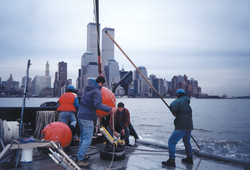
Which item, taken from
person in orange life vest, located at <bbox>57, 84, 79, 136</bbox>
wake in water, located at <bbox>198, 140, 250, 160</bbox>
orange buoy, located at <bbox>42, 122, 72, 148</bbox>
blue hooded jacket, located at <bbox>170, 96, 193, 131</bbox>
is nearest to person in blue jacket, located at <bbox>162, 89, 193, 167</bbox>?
blue hooded jacket, located at <bbox>170, 96, 193, 131</bbox>

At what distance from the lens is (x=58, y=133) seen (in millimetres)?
5852

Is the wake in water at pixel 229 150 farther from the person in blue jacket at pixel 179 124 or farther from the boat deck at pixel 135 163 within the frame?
the person in blue jacket at pixel 179 124

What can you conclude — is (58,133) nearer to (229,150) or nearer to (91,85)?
(91,85)

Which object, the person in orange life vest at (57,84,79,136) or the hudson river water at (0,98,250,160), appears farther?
the hudson river water at (0,98,250,160)

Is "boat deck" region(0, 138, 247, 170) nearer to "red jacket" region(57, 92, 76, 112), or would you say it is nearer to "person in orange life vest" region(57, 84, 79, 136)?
"person in orange life vest" region(57, 84, 79, 136)

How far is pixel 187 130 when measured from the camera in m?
5.45

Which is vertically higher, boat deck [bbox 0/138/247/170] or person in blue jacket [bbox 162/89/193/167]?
person in blue jacket [bbox 162/89/193/167]

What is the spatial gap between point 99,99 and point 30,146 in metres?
1.85

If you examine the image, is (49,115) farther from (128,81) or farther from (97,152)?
(128,81)

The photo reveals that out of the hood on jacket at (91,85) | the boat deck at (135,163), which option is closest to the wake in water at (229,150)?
the boat deck at (135,163)

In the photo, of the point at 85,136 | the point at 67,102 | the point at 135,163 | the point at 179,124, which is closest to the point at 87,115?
the point at 85,136

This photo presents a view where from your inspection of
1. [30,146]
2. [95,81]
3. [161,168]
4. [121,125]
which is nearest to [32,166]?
[30,146]

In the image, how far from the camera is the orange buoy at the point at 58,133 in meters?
5.73

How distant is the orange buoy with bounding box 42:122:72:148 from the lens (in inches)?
226
